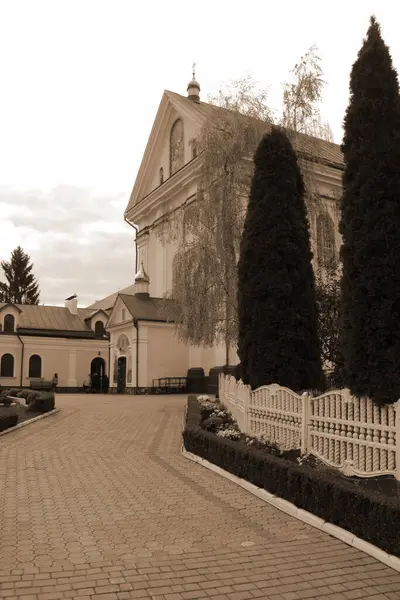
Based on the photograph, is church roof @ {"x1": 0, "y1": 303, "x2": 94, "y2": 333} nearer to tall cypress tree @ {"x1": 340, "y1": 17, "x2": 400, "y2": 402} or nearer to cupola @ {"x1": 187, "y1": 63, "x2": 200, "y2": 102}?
cupola @ {"x1": 187, "y1": 63, "x2": 200, "y2": 102}

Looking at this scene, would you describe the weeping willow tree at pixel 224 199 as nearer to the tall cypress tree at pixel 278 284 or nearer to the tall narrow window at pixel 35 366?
the tall cypress tree at pixel 278 284

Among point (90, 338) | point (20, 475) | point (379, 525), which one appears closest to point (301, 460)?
point (379, 525)

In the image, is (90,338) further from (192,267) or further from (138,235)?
(192,267)

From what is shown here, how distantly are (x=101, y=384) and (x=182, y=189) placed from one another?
55.7 ft

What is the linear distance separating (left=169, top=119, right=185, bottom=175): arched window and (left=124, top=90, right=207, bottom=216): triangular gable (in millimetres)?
563

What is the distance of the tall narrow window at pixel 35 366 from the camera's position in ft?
143

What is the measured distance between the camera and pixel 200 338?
2030 cm

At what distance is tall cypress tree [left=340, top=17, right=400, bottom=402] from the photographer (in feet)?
25.2

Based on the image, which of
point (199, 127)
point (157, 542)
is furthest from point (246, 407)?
point (199, 127)

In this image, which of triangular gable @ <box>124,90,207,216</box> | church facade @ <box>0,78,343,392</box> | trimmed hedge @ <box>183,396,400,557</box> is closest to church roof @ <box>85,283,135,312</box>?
church facade @ <box>0,78,343,392</box>

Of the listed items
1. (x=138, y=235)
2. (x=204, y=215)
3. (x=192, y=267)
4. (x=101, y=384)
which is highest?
(x=138, y=235)

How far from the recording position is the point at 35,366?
144ft

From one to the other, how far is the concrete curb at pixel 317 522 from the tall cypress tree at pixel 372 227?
1.74 meters

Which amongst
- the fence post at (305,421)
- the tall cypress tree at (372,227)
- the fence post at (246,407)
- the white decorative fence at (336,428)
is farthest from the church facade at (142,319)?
the fence post at (305,421)
